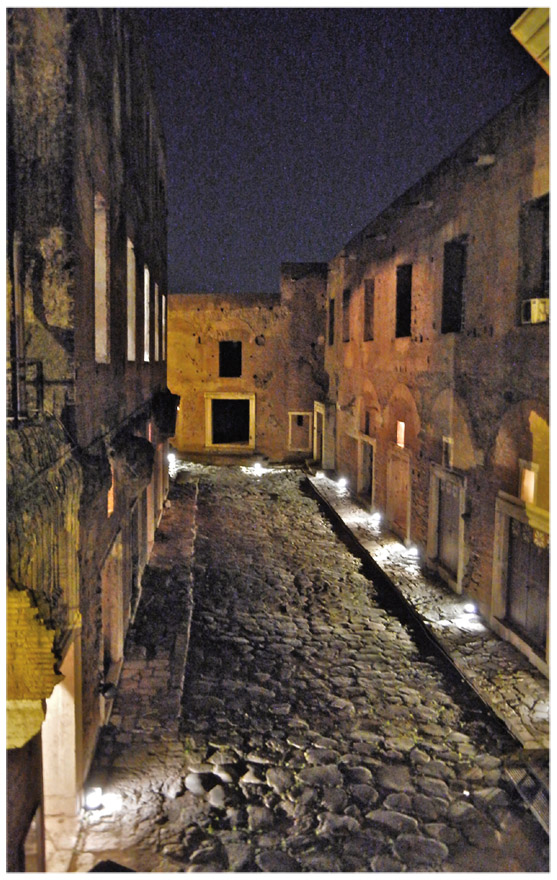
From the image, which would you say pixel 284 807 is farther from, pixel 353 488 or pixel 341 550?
pixel 353 488

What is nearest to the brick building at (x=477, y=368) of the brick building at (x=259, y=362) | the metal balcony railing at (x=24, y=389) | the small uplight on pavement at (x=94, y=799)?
the small uplight on pavement at (x=94, y=799)

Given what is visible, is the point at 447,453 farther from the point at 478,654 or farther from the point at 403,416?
the point at 478,654

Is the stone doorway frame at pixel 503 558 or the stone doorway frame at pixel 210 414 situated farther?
the stone doorway frame at pixel 210 414

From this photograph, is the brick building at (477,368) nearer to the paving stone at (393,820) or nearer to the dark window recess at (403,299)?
the dark window recess at (403,299)

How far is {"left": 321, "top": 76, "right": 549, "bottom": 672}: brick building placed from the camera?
318 inches

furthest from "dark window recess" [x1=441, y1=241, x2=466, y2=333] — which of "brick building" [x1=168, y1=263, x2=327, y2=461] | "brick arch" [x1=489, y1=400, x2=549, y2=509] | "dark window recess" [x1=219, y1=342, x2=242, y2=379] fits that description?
"dark window recess" [x1=219, y1=342, x2=242, y2=379]

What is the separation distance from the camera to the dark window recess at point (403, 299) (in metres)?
13.8

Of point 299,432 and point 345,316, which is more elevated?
point 345,316

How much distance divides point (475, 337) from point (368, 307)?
7203 mm

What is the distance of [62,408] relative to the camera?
17.1 ft

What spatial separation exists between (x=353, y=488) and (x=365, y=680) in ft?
34.2

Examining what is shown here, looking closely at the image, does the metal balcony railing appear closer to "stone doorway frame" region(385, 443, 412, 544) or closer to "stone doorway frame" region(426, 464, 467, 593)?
"stone doorway frame" region(426, 464, 467, 593)

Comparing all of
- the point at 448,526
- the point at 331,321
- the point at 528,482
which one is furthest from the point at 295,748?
the point at 331,321

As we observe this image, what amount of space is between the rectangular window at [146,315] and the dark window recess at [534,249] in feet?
19.8
